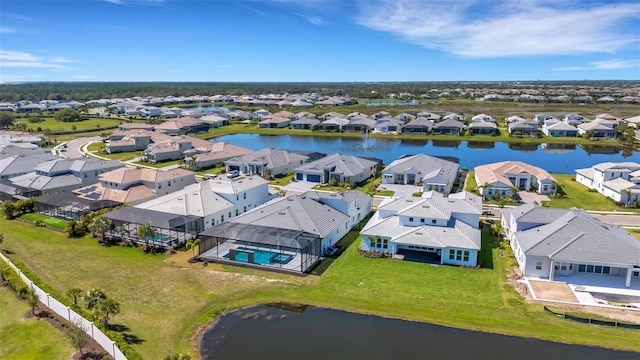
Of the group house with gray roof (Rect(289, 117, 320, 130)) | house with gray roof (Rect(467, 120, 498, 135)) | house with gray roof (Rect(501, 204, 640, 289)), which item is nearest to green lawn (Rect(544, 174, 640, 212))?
house with gray roof (Rect(501, 204, 640, 289))

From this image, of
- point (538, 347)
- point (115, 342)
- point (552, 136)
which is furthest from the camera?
point (552, 136)

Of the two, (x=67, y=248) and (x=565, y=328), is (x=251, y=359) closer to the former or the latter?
(x=565, y=328)

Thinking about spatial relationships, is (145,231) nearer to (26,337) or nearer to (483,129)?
(26,337)

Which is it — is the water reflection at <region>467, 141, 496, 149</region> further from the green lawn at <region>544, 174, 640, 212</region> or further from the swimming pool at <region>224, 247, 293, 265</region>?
the swimming pool at <region>224, 247, 293, 265</region>

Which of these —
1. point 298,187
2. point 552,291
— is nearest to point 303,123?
point 298,187

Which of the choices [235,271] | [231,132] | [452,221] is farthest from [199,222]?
[231,132]
